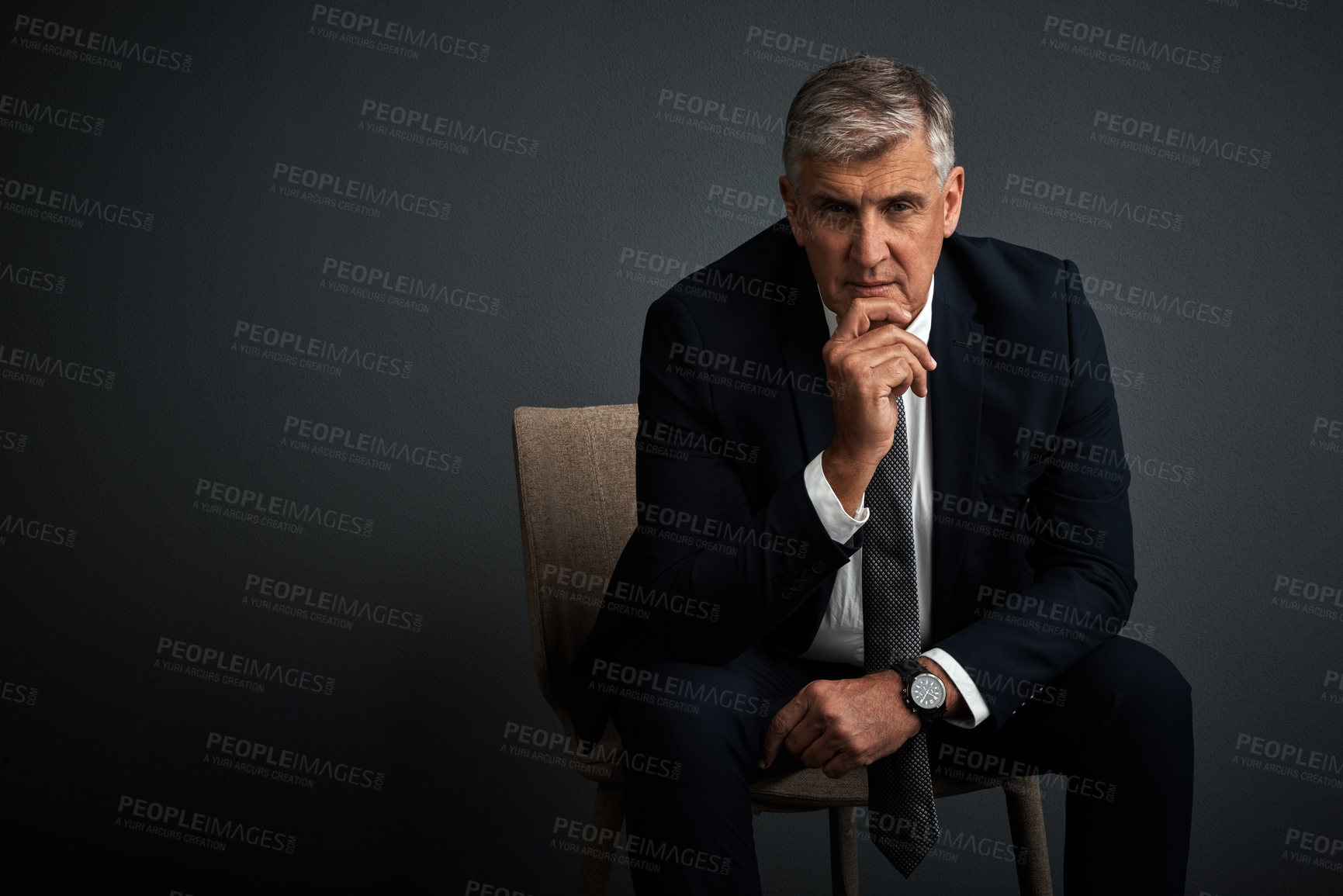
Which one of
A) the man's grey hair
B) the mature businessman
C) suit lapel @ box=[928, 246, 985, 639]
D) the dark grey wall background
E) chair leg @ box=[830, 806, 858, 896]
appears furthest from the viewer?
the dark grey wall background

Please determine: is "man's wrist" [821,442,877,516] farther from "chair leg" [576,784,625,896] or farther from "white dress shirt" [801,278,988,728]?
"chair leg" [576,784,625,896]

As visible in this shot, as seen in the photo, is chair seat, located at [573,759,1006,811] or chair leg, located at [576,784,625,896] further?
chair leg, located at [576,784,625,896]

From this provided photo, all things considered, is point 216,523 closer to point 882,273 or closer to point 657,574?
point 657,574

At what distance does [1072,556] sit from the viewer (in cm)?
187

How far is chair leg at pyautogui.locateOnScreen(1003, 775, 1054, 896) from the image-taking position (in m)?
1.94

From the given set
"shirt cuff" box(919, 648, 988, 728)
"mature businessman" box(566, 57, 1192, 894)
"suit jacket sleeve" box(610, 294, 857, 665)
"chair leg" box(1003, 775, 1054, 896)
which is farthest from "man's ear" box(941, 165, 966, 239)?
"chair leg" box(1003, 775, 1054, 896)

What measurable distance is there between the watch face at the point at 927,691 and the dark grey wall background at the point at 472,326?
141cm

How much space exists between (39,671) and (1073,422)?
248 cm

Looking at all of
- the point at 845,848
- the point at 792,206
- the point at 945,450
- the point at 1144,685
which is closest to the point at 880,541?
the point at 945,450

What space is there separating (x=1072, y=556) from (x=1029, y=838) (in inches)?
19.7

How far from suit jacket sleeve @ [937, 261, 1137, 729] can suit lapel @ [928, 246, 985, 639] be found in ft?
0.29

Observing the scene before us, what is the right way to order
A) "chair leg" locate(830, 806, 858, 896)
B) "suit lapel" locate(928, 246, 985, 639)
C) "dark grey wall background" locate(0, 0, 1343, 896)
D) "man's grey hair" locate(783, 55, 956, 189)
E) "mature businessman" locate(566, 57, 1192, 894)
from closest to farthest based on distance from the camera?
"mature businessman" locate(566, 57, 1192, 894) → "man's grey hair" locate(783, 55, 956, 189) → "suit lapel" locate(928, 246, 985, 639) → "chair leg" locate(830, 806, 858, 896) → "dark grey wall background" locate(0, 0, 1343, 896)

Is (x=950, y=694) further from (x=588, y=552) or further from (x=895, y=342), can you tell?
(x=588, y=552)

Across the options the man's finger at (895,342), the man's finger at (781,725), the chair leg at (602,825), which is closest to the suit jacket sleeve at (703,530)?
the man's finger at (781,725)
